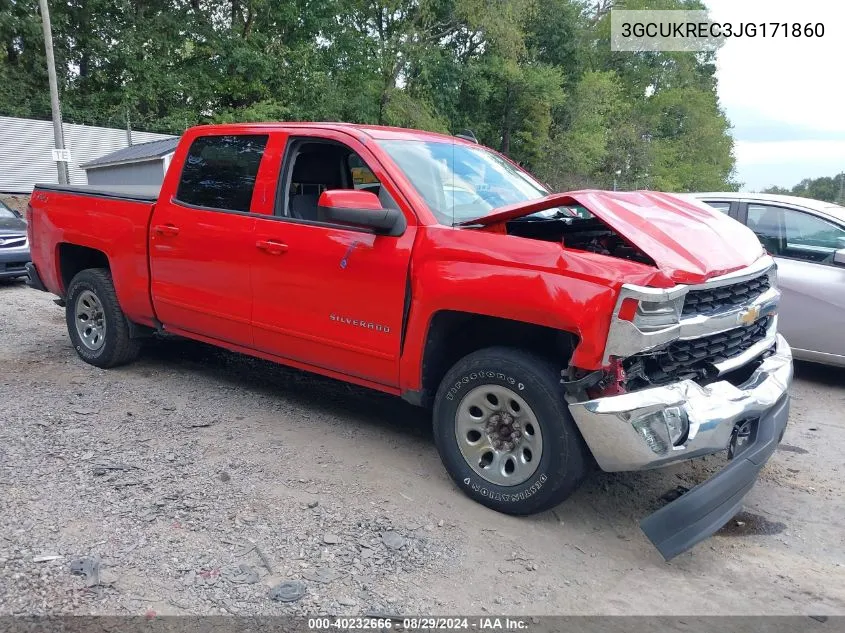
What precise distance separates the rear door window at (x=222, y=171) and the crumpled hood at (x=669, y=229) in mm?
1712

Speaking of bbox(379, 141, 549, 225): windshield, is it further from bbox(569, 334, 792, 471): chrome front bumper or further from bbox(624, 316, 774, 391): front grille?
bbox(569, 334, 792, 471): chrome front bumper

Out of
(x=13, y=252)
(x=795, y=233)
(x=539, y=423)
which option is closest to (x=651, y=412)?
(x=539, y=423)

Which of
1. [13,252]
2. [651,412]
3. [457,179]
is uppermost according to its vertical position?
[457,179]

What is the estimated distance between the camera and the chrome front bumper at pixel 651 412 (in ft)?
10.1

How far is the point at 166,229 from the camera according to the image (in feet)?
16.5

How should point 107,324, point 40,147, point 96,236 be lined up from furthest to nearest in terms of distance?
point 40,147 < point 107,324 < point 96,236

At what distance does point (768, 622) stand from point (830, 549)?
91 cm

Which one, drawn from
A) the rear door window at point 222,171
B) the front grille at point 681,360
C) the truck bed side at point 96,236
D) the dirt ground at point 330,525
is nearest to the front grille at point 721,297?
the front grille at point 681,360

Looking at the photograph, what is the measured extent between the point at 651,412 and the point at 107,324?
4.39 meters

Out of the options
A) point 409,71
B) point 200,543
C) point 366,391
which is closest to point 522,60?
point 409,71

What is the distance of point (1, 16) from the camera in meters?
23.3

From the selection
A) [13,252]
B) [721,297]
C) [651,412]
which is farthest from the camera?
[13,252]

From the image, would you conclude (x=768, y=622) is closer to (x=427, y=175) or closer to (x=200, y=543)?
(x=200, y=543)

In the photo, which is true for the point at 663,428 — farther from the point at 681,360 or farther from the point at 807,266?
the point at 807,266
